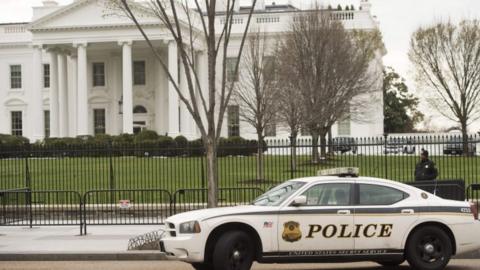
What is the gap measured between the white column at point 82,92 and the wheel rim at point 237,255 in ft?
163

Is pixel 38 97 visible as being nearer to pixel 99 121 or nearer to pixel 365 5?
pixel 99 121

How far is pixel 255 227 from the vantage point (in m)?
11.6

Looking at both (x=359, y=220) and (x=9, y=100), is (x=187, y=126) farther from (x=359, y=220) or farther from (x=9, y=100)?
(x=359, y=220)

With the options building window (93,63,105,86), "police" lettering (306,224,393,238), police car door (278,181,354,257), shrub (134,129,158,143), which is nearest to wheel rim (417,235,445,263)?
"police" lettering (306,224,393,238)

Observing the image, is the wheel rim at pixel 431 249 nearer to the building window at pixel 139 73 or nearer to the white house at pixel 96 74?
the white house at pixel 96 74

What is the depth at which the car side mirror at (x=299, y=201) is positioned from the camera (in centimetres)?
1170

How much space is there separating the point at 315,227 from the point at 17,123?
62953 mm

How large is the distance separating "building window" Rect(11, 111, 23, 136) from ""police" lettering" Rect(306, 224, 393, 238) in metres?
62.5

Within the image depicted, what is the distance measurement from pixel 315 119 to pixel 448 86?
54.4 feet

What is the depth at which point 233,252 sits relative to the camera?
1153 cm

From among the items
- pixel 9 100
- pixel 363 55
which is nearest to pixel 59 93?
pixel 9 100

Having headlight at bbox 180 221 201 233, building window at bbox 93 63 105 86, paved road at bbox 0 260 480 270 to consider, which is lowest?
paved road at bbox 0 260 480 270

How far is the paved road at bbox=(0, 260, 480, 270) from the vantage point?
13.1 m

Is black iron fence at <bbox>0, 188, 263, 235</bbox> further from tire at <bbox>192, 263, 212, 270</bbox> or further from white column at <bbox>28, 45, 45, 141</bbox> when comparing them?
white column at <bbox>28, 45, 45, 141</bbox>
